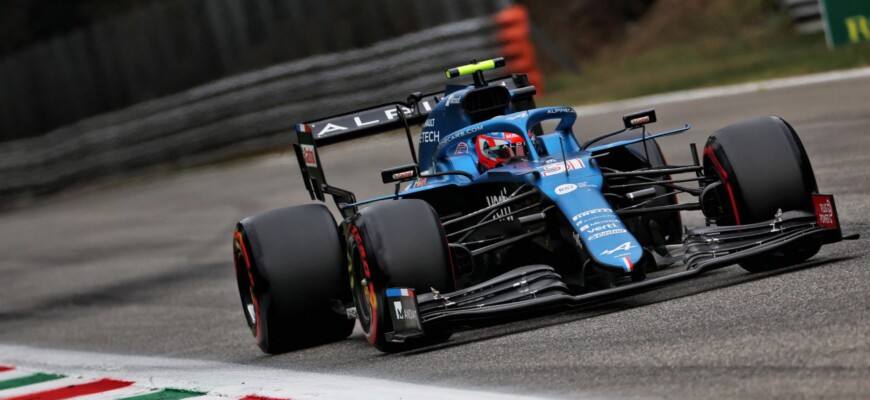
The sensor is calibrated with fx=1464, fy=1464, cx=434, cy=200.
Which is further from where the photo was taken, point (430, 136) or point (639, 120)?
point (430, 136)

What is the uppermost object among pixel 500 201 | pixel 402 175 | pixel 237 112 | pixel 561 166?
pixel 237 112

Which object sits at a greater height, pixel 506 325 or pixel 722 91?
pixel 722 91

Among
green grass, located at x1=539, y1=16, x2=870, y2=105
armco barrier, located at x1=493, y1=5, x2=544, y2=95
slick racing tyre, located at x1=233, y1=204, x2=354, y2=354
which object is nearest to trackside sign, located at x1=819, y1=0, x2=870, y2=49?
green grass, located at x1=539, y1=16, x2=870, y2=105

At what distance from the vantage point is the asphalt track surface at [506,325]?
576 centimetres

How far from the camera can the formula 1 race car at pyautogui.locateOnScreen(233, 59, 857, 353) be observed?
744 cm

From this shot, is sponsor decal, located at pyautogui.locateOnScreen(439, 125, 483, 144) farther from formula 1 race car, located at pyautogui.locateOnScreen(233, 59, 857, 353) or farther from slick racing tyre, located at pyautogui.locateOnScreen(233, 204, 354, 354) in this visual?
slick racing tyre, located at pyautogui.locateOnScreen(233, 204, 354, 354)

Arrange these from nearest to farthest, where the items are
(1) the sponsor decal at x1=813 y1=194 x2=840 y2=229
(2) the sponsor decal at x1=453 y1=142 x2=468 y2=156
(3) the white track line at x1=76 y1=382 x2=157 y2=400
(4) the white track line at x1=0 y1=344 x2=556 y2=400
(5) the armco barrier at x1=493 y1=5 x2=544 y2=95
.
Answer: (4) the white track line at x1=0 y1=344 x2=556 y2=400 → (1) the sponsor decal at x1=813 y1=194 x2=840 y2=229 → (3) the white track line at x1=76 y1=382 x2=157 y2=400 → (2) the sponsor decal at x1=453 y1=142 x2=468 y2=156 → (5) the armco barrier at x1=493 y1=5 x2=544 y2=95

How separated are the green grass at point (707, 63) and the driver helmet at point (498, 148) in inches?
446

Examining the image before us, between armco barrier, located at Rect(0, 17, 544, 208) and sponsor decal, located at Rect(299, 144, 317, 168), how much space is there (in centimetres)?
1251

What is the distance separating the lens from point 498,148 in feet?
28.8

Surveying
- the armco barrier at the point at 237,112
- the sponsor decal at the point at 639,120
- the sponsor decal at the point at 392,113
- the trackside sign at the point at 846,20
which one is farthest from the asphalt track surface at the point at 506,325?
the trackside sign at the point at 846,20

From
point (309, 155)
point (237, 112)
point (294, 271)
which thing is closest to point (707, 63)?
point (237, 112)

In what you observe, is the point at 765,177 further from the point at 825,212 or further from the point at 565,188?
the point at 565,188

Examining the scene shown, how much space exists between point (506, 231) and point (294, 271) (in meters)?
1.24
